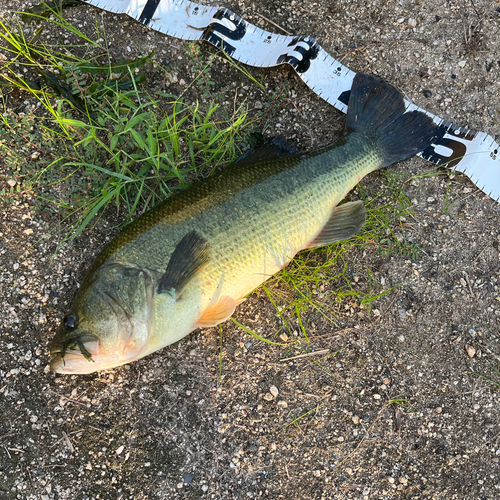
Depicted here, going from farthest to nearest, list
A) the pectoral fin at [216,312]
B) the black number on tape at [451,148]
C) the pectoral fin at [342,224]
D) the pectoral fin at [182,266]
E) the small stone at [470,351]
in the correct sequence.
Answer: the black number on tape at [451,148] → the small stone at [470,351] → the pectoral fin at [342,224] → the pectoral fin at [216,312] → the pectoral fin at [182,266]

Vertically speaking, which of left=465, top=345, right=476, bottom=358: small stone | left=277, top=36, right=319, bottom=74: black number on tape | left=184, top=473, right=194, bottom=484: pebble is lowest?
left=184, top=473, right=194, bottom=484: pebble

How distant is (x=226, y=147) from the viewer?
10.3 feet

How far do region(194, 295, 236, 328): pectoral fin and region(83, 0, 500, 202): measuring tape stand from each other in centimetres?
194

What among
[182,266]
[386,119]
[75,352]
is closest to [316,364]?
[182,266]

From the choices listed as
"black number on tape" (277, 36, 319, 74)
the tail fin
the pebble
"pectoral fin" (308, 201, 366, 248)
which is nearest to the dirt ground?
the pebble

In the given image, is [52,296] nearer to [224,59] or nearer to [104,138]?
[104,138]

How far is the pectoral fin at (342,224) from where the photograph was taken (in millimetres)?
2939

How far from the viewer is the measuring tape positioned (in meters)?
3.28

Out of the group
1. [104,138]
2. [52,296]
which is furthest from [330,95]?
[52,296]

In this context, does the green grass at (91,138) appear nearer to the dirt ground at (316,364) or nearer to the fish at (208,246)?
the dirt ground at (316,364)

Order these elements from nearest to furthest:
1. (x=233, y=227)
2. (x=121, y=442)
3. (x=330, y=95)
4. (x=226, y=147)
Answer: (x=233, y=227) < (x=121, y=442) < (x=226, y=147) < (x=330, y=95)

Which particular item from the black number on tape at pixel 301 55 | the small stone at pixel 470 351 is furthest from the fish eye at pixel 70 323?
the small stone at pixel 470 351

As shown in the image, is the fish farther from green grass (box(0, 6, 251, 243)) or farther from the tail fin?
green grass (box(0, 6, 251, 243))

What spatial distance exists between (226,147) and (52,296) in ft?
5.77
